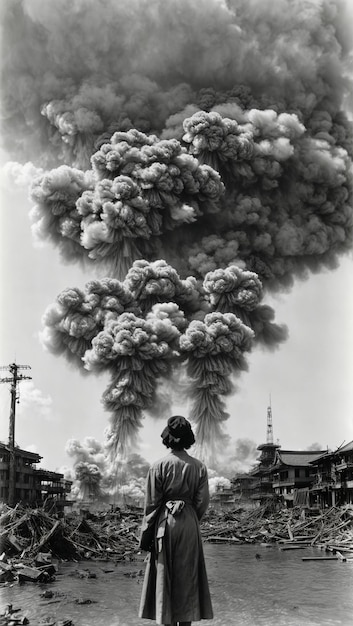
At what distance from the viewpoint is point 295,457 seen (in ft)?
150

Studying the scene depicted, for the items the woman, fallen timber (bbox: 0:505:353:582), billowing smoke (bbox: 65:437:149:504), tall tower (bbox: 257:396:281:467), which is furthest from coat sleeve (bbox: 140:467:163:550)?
tall tower (bbox: 257:396:281:467)

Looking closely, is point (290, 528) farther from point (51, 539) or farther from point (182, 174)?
point (182, 174)

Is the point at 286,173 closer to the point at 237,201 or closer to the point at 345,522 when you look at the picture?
the point at 237,201

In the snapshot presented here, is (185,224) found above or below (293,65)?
below

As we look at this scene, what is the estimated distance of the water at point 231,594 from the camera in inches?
443

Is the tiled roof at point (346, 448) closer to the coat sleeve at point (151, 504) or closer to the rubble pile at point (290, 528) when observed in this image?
the rubble pile at point (290, 528)

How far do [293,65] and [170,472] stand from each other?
36208 millimetres

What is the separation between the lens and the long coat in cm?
559

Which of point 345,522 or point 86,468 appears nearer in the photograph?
point 345,522

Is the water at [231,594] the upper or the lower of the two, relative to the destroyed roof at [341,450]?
lower

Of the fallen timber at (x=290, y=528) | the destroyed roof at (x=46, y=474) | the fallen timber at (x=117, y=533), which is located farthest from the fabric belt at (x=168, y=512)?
the destroyed roof at (x=46, y=474)

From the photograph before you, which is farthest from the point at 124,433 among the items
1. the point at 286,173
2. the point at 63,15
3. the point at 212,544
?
the point at 63,15

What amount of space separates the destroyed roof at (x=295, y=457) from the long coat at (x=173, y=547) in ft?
131

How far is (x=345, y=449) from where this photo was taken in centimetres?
3400
